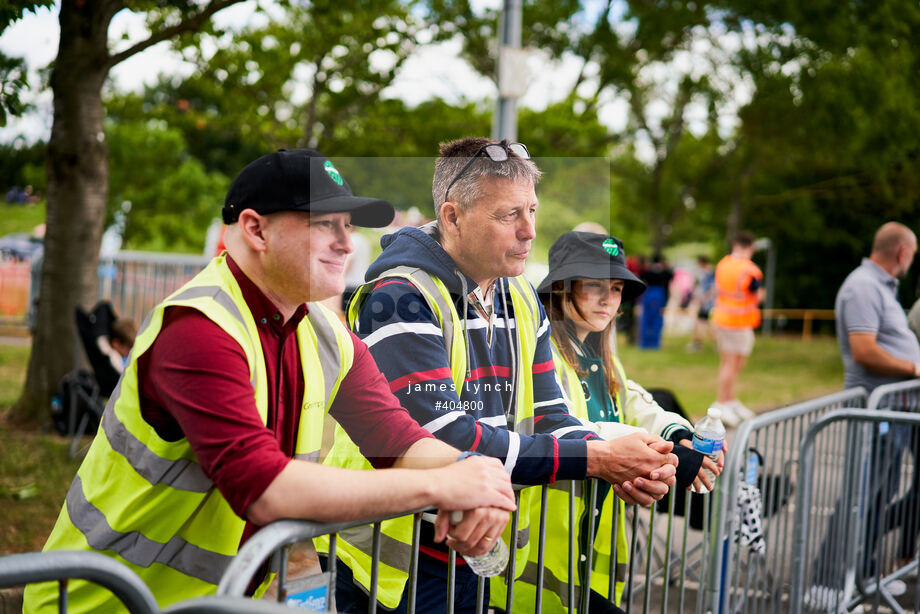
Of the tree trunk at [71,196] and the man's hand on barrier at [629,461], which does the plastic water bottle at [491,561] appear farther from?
the tree trunk at [71,196]

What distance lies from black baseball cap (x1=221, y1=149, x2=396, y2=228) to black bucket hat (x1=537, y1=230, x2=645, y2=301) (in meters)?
1.10

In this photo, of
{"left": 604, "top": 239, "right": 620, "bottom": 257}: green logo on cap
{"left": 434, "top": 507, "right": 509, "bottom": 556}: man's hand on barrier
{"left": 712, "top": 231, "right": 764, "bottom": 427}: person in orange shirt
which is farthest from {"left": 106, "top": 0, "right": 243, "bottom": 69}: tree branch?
{"left": 712, "top": 231, "right": 764, "bottom": 427}: person in orange shirt

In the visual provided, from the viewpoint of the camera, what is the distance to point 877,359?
5227 mm

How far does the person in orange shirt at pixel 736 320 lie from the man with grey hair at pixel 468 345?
7.84 m

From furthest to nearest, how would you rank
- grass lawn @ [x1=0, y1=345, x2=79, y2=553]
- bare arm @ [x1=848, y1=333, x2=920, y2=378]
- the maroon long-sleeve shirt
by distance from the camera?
1. bare arm @ [x1=848, y1=333, x2=920, y2=378]
2. grass lawn @ [x1=0, y1=345, x2=79, y2=553]
3. the maroon long-sleeve shirt

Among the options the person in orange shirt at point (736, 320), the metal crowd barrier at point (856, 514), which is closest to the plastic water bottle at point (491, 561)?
the metal crowd barrier at point (856, 514)

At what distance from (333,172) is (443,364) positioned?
598 millimetres

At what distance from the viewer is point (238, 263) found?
74.7 inches

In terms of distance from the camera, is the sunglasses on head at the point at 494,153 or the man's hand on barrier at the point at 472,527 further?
the sunglasses on head at the point at 494,153

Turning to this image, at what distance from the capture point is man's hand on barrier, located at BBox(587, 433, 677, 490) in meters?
2.39

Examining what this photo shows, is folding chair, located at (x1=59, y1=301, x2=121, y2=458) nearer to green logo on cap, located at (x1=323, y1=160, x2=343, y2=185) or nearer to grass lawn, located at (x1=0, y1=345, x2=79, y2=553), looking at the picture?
grass lawn, located at (x1=0, y1=345, x2=79, y2=553)

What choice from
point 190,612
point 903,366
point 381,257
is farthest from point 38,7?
point 903,366

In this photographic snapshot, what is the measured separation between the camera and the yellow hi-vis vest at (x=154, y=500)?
5.79 feet

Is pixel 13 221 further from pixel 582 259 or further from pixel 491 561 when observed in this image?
pixel 491 561
